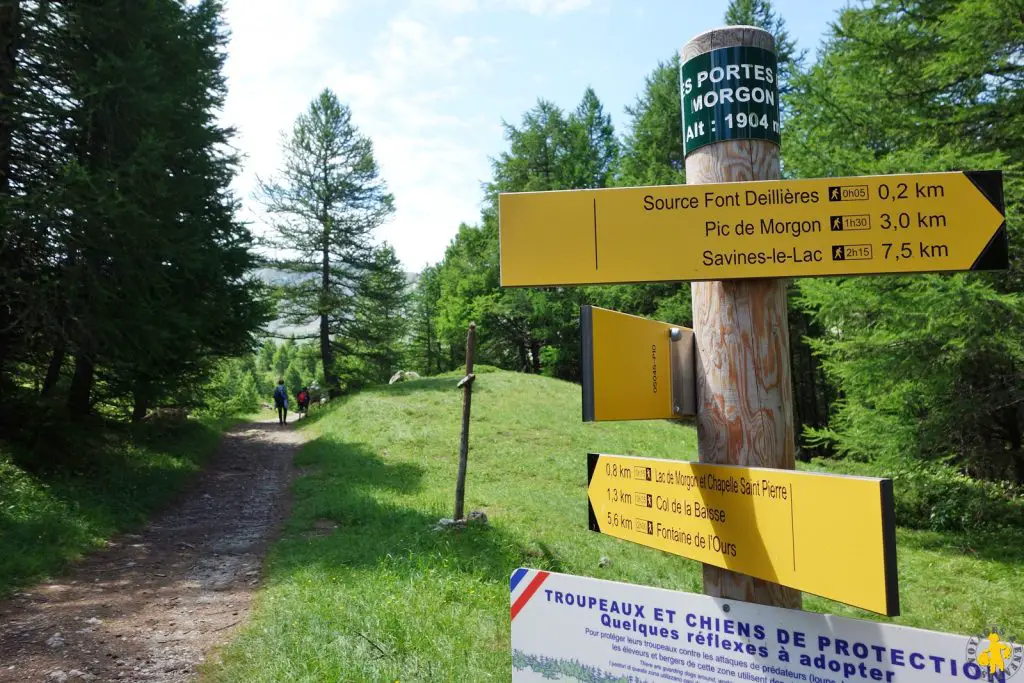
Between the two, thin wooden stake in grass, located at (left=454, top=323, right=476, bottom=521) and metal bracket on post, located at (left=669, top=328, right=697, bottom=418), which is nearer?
metal bracket on post, located at (left=669, top=328, right=697, bottom=418)

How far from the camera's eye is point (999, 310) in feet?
29.1

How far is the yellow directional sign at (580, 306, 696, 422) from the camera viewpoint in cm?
204

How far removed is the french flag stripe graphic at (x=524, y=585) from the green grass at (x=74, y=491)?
6.85 meters

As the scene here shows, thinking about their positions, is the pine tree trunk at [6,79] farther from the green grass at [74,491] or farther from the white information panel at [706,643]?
the white information panel at [706,643]

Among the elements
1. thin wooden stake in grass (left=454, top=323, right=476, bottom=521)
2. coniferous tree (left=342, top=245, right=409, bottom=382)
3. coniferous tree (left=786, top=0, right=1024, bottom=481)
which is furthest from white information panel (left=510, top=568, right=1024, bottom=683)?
coniferous tree (left=342, top=245, right=409, bottom=382)

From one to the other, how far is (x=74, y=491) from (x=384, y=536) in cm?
538

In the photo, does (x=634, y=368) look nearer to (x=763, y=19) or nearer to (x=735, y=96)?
(x=735, y=96)

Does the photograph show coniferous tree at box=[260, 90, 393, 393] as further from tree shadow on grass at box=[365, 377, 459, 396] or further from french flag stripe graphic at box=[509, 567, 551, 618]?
french flag stripe graphic at box=[509, 567, 551, 618]

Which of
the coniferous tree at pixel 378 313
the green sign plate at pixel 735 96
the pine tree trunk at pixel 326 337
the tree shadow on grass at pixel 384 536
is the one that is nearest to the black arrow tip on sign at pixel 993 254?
the green sign plate at pixel 735 96

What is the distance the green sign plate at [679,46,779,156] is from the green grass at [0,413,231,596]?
26.9ft

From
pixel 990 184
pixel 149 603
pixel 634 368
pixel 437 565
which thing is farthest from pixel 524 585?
pixel 149 603

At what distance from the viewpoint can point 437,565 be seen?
6.80 m

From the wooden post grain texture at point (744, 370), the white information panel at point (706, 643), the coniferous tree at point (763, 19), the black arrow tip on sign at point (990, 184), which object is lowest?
the white information panel at point (706, 643)

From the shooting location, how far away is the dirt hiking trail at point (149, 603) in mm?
5195
